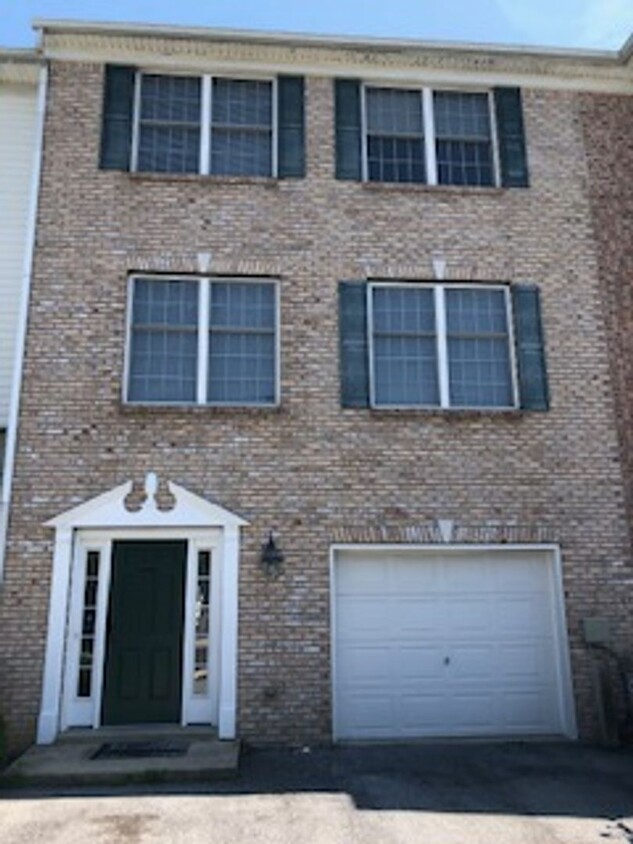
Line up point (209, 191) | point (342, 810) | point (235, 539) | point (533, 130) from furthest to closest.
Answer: point (533, 130), point (209, 191), point (235, 539), point (342, 810)

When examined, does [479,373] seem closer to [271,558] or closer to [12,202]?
[271,558]

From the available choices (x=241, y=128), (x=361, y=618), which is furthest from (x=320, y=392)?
(x=241, y=128)

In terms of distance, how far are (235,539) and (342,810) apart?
3460mm

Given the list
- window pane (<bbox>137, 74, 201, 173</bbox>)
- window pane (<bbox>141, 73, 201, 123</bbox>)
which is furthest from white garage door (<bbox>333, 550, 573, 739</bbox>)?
window pane (<bbox>141, 73, 201, 123</bbox>)

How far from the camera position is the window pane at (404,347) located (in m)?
9.67

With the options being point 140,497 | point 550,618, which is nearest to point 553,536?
point 550,618

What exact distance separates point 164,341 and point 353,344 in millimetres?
2488

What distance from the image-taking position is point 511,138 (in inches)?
418

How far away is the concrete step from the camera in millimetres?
6797

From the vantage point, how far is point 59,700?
322 inches

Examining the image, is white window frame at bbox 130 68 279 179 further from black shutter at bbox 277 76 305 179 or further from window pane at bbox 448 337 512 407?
window pane at bbox 448 337 512 407

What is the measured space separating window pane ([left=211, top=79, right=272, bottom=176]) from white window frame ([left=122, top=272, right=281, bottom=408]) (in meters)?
1.69

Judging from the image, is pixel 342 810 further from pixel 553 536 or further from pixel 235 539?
pixel 553 536

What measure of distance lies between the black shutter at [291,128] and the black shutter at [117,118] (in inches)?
82.7
